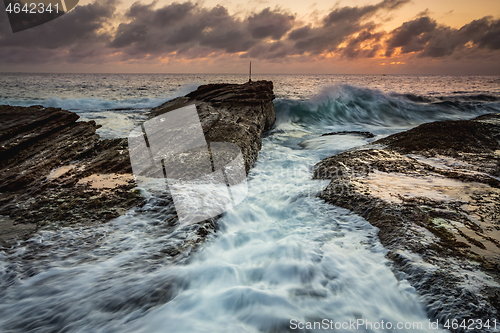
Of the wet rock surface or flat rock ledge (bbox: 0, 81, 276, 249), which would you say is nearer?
flat rock ledge (bbox: 0, 81, 276, 249)

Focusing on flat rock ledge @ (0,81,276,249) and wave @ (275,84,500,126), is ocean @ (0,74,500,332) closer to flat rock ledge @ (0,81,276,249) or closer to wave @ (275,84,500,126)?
flat rock ledge @ (0,81,276,249)

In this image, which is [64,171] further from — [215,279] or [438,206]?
[438,206]

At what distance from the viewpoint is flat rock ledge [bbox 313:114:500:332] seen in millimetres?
1986

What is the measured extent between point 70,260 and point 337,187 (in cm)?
395

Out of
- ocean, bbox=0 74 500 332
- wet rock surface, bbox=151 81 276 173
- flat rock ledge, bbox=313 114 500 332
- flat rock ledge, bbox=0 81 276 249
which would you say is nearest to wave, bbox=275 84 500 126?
wet rock surface, bbox=151 81 276 173

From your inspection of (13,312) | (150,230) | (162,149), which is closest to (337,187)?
(150,230)

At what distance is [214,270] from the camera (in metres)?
2.59

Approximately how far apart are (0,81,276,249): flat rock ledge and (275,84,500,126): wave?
8.94 meters

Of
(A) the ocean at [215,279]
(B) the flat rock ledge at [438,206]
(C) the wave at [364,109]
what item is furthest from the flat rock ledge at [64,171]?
(C) the wave at [364,109]

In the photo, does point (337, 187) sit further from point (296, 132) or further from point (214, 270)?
point (296, 132)

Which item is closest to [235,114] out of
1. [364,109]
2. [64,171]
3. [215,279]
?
[64,171]

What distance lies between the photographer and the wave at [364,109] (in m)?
15.6

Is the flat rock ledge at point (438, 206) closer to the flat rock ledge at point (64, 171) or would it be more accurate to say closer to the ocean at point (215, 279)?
the ocean at point (215, 279)

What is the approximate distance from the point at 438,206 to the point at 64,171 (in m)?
6.13
